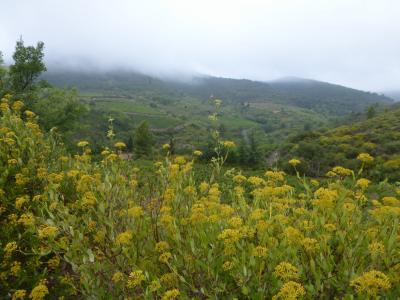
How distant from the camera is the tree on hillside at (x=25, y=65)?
31.9 m

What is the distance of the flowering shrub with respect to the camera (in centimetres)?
310

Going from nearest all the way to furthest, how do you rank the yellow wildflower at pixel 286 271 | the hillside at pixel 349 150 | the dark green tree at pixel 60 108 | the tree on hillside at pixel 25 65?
the yellow wildflower at pixel 286 271
the dark green tree at pixel 60 108
the tree on hillside at pixel 25 65
the hillside at pixel 349 150

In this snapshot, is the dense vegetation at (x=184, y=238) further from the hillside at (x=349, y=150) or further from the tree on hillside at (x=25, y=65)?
the hillside at (x=349, y=150)

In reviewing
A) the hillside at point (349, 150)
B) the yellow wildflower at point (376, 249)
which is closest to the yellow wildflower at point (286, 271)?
the yellow wildflower at point (376, 249)

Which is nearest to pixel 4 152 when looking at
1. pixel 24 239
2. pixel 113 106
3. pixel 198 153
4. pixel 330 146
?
pixel 24 239

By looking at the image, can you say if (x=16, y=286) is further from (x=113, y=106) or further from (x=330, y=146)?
(x=113, y=106)

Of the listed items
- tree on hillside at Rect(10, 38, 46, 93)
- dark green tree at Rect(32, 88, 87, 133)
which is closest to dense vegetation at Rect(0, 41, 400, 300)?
dark green tree at Rect(32, 88, 87, 133)

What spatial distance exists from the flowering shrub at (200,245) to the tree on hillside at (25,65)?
99.8 ft

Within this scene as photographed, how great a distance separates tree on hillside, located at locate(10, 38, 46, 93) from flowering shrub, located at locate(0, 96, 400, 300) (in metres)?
30.4

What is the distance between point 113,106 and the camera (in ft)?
584

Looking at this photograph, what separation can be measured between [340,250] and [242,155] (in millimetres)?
57623

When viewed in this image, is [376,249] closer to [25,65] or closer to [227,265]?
[227,265]

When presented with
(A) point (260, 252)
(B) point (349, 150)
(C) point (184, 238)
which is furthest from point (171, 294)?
(B) point (349, 150)

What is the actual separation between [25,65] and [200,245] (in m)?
33.1
